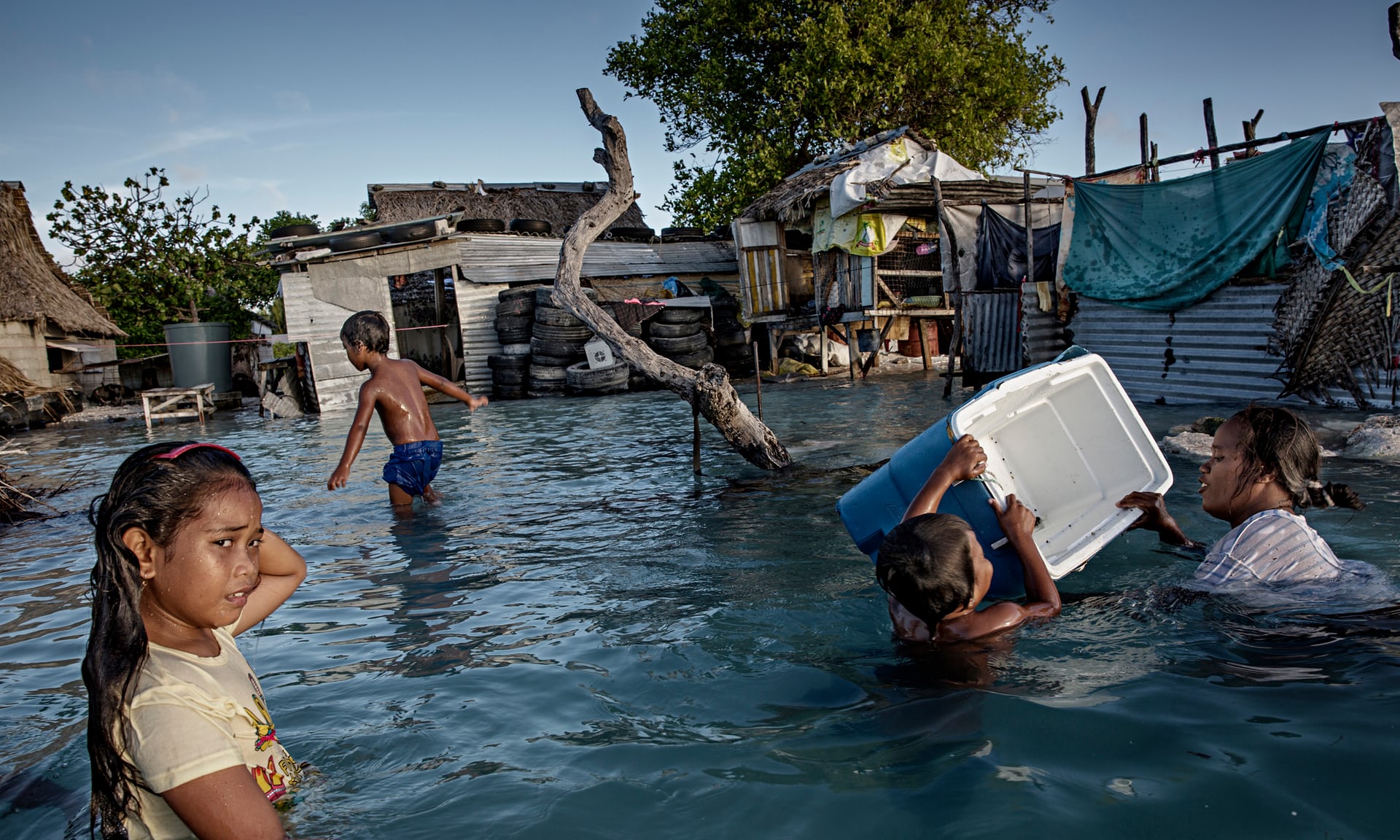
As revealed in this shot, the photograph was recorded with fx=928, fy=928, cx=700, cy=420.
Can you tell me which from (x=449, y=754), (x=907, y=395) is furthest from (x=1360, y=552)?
(x=907, y=395)

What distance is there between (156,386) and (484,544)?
71.8 ft

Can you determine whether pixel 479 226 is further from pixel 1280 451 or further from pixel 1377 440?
pixel 1280 451

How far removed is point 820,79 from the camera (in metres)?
20.5

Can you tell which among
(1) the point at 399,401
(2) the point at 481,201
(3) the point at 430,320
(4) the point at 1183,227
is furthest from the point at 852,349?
(1) the point at 399,401

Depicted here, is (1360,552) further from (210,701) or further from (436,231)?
(436,231)

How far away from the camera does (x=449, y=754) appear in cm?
303

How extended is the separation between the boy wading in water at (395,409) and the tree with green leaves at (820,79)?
1577 cm

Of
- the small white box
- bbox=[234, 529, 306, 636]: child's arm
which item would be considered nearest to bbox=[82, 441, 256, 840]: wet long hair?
bbox=[234, 529, 306, 636]: child's arm

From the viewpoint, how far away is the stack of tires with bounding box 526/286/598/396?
19688 millimetres

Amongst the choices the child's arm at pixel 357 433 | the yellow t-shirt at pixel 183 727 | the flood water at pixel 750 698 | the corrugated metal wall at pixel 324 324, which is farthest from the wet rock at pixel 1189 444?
the corrugated metal wall at pixel 324 324

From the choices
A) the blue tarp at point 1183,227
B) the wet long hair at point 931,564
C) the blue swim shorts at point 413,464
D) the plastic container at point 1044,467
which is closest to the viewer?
the wet long hair at point 931,564

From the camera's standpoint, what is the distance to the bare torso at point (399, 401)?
689 cm

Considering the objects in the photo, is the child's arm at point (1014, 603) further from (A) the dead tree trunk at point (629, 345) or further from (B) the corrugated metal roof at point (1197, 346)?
(B) the corrugated metal roof at point (1197, 346)

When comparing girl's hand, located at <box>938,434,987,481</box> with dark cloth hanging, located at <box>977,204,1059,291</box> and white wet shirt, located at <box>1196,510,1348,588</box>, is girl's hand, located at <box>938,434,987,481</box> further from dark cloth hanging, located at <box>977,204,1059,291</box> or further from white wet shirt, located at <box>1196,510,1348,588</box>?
dark cloth hanging, located at <box>977,204,1059,291</box>
